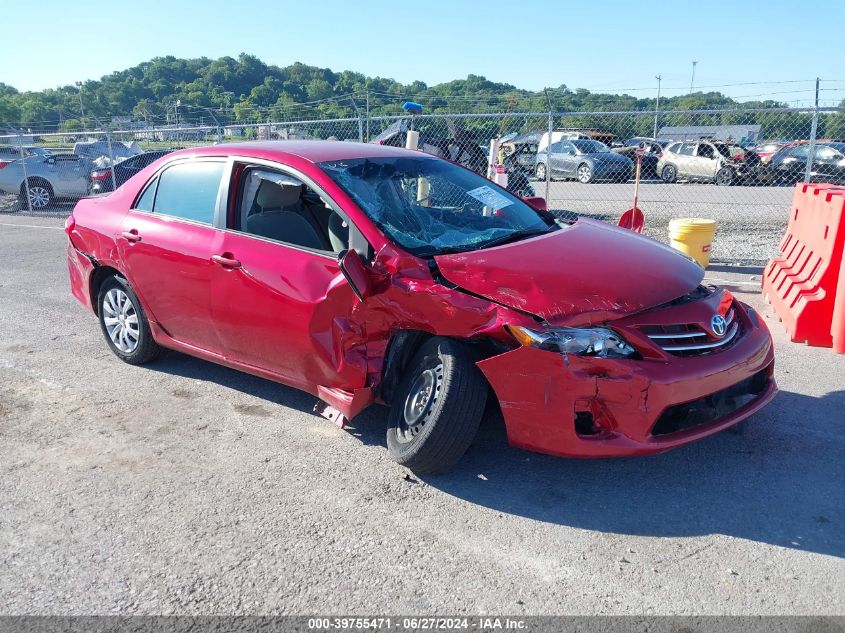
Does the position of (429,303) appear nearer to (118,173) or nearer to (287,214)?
(287,214)

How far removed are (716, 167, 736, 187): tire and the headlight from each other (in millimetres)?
19016

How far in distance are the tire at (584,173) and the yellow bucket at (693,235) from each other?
49.9ft

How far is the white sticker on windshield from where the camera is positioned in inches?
185

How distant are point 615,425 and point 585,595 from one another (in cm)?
81

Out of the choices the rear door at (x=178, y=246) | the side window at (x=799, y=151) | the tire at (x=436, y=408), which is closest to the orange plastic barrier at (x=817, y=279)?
the tire at (x=436, y=408)

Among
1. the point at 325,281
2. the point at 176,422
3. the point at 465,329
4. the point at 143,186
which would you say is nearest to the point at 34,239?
the point at 143,186

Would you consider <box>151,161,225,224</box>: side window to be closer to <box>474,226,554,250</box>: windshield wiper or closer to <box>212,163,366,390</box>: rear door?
<box>212,163,366,390</box>: rear door

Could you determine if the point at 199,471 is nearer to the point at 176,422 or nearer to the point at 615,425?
the point at 176,422

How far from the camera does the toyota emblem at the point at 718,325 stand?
11.7 feet

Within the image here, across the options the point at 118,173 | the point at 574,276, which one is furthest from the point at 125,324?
the point at 118,173

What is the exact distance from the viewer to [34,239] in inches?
488

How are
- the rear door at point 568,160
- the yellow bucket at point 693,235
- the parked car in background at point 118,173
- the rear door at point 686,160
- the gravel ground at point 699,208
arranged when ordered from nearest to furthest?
the yellow bucket at point 693,235
the gravel ground at point 699,208
the parked car in background at point 118,173
the rear door at point 686,160
the rear door at point 568,160

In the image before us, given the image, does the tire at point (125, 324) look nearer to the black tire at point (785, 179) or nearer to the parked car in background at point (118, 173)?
the parked car in background at point (118, 173)

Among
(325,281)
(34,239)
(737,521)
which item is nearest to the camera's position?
(737,521)
